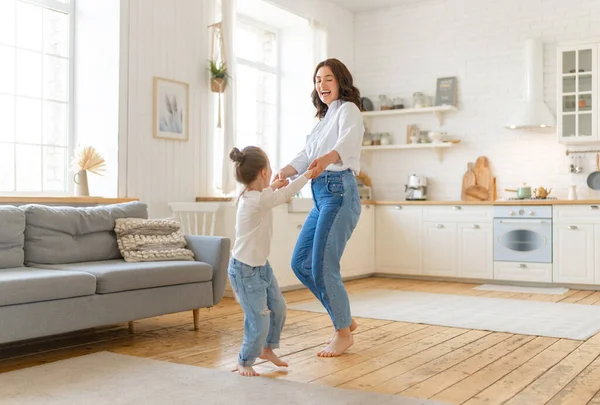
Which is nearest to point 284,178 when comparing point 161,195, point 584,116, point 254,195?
point 254,195

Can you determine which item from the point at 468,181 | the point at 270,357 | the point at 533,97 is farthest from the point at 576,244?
the point at 270,357

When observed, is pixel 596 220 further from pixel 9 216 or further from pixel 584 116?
pixel 9 216

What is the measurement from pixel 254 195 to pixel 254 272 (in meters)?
0.33

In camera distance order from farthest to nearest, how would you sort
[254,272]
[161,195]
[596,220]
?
[596,220] → [161,195] → [254,272]

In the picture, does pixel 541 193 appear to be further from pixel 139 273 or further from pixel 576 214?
pixel 139 273

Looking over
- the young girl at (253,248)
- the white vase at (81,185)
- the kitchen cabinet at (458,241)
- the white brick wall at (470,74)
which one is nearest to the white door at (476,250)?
the kitchen cabinet at (458,241)

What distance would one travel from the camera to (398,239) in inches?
290

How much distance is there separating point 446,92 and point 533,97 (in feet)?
3.13

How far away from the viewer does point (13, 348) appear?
361 cm

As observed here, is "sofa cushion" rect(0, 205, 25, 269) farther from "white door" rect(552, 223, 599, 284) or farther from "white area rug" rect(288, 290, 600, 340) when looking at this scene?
"white door" rect(552, 223, 599, 284)

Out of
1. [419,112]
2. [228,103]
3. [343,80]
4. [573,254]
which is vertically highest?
[419,112]

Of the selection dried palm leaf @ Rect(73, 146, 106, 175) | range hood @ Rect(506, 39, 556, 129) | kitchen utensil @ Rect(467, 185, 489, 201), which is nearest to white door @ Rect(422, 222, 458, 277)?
kitchen utensil @ Rect(467, 185, 489, 201)

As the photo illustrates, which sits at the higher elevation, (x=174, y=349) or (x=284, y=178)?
(x=284, y=178)

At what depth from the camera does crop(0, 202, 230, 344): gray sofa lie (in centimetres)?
318
